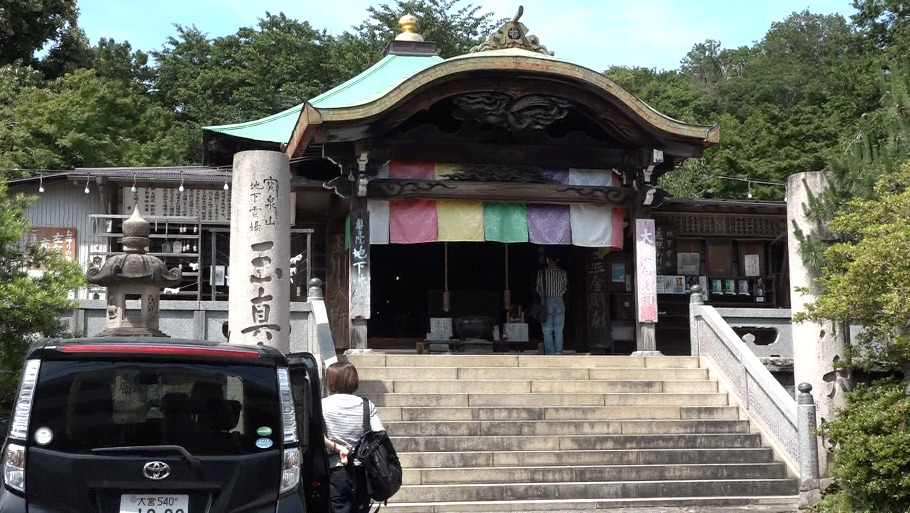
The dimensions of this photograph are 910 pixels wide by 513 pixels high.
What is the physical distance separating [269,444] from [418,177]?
11820 millimetres

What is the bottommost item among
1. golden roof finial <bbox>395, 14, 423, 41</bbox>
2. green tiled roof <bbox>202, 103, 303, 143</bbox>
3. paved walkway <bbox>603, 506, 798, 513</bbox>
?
paved walkway <bbox>603, 506, 798, 513</bbox>

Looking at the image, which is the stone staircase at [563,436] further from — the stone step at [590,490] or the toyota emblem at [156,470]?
the toyota emblem at [156,470]

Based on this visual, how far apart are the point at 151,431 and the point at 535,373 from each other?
992 cm

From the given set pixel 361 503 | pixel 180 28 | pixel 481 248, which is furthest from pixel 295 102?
pixel 361 503

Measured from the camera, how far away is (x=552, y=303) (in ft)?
62.2

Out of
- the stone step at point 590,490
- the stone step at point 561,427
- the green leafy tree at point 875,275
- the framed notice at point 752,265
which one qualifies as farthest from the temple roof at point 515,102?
the stone step at point 590,490

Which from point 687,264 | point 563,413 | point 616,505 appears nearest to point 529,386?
point 563,413

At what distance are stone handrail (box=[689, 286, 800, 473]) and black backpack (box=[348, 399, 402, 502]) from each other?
23.6 ft

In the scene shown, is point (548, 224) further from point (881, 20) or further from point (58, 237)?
point (881, 20)

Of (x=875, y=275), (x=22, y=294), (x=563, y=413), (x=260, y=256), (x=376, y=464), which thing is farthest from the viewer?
(x=563, y=413)

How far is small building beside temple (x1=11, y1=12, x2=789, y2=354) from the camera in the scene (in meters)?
17.1

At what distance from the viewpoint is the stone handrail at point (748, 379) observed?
1328cm

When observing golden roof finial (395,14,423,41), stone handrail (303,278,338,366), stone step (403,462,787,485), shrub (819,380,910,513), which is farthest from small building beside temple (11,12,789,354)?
shrub (819,380,910,513)

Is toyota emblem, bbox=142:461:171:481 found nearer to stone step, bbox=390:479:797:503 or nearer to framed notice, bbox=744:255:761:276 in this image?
stone step, bbox=390:479:797:503
